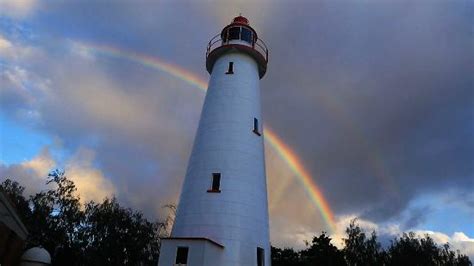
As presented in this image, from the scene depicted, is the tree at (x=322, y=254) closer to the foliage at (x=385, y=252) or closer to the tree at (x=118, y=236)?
the foliage at (x=385, y=252)

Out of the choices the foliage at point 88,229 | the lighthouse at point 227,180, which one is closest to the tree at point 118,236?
the foliage at point 88,229

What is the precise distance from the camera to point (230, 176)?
21312 millimetres

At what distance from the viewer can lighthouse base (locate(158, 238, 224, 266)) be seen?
1784cm

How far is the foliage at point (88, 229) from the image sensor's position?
3947 centimetres

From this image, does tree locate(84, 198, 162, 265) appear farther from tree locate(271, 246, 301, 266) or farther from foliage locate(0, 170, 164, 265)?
tree locate(271, 246, 301, 266)

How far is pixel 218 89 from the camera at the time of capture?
25078 mm

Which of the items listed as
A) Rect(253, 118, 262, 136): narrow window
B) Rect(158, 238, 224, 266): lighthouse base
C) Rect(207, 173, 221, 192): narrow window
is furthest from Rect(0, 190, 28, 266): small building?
Rect(253, 118, 262, 136): narrow window

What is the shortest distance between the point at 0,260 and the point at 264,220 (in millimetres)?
13243

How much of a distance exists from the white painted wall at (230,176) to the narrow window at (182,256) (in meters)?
0.26

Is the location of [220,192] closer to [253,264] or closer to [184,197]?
[184,197]

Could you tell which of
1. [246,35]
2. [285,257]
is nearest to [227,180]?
[246,35]

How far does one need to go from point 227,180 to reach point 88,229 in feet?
87.0

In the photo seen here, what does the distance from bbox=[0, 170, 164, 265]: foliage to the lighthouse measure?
2249 cm

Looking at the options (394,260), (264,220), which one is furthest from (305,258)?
(264,220)
